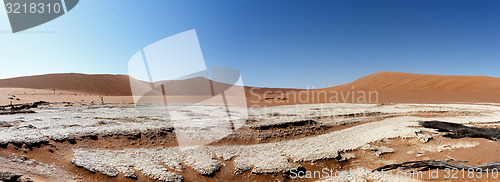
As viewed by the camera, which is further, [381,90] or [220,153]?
[381,90]

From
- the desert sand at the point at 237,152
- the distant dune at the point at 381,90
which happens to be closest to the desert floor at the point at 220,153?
the desert sand at the point at 237,152

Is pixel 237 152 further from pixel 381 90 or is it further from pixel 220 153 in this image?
pixel 381 90

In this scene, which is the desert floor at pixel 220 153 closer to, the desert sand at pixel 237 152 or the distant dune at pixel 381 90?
the desert sand at pixel 237 152

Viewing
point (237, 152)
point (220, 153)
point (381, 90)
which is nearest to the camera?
point (220, 153)

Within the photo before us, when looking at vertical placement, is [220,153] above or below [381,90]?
below

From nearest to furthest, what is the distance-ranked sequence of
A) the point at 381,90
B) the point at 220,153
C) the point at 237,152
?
1. the point at 220,153
2. the point at 237,152
3. the point at 381,90

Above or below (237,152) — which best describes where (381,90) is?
above

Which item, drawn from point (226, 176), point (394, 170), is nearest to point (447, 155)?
point (394, 170)

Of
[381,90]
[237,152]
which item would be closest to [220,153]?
[237,152]

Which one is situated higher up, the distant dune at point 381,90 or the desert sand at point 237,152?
the distant dune at point 381,90

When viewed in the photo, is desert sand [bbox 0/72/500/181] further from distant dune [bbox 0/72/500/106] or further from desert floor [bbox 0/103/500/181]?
distant dune [bbox 0/72/500/106]

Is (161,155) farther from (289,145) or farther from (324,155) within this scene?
(324,155)

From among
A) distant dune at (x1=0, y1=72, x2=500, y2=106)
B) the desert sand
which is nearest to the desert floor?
the desert sand

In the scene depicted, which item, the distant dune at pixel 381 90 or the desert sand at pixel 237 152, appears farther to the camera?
the distant dune at pixel 381 90
